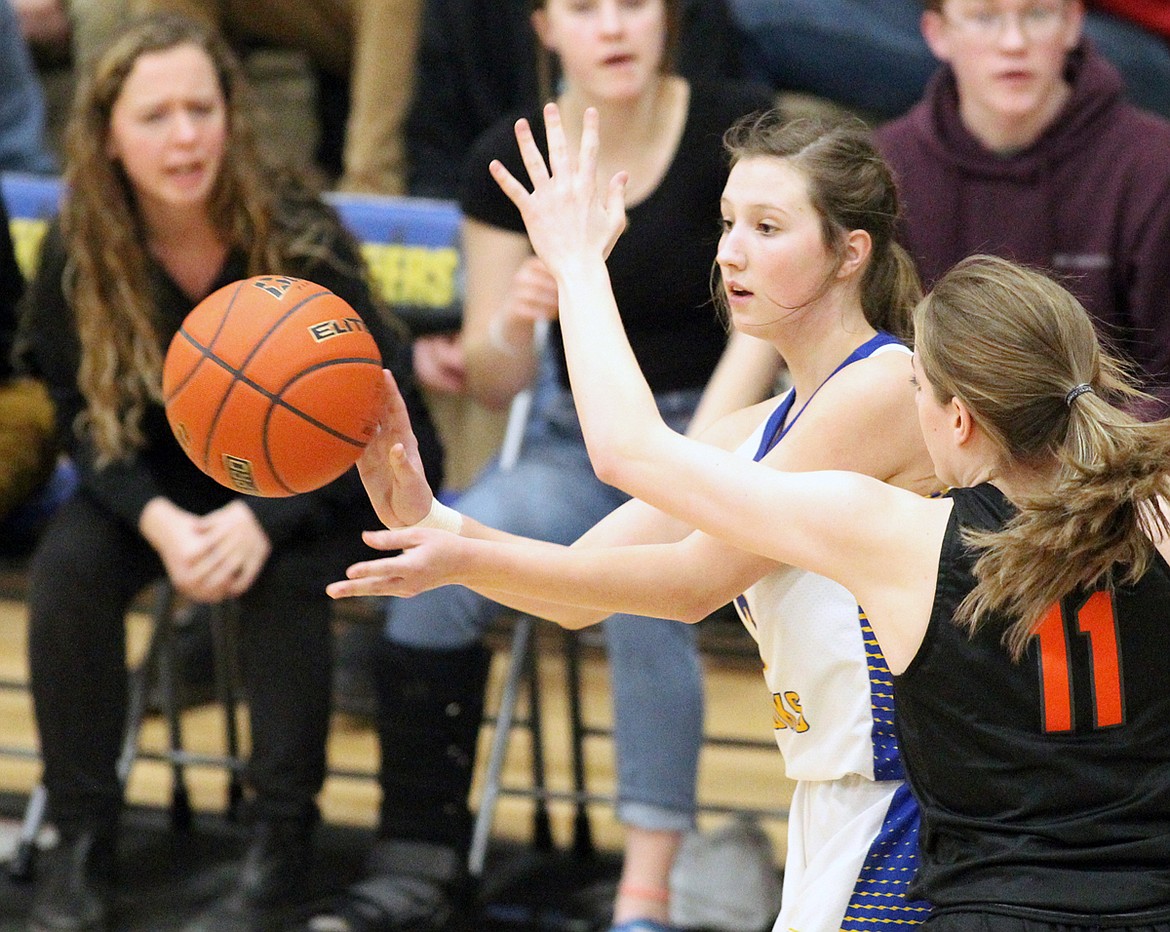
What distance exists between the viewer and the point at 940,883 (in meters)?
2.00

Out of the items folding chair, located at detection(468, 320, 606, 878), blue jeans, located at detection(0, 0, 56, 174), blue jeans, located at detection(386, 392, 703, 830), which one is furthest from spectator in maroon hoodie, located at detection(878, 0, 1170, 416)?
blue jeans, located at detection(0, 0, 56, 174)

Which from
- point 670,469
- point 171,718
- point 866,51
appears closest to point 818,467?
point 670,469

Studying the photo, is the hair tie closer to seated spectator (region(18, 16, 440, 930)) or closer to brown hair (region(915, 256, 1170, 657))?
brown hair (region(915, 256, 1170, 657))

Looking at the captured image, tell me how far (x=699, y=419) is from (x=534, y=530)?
16.6 inches

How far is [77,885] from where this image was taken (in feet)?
11.4

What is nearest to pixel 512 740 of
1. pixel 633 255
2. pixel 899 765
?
pixel 633 255

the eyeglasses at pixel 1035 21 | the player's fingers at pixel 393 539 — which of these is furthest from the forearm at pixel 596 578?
the eyeglasses at pixel 1035 21

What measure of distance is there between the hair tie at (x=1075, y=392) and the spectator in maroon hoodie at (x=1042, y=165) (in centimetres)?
159

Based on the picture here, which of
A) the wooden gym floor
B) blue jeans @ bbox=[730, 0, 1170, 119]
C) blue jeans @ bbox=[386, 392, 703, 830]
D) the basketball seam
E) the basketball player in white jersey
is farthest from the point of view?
blue jeans @ bbox=[730, 0, 1170, 119]

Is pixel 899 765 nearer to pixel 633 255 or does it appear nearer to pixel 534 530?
pixel 534 530

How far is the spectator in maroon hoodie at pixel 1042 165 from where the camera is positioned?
11.6 feet

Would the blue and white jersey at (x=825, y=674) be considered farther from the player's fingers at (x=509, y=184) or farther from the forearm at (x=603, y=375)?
the player's fingers at (x=509, y=184)

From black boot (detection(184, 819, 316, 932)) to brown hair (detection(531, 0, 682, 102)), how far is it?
5.93ft

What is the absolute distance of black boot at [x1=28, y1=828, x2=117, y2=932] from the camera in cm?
344
